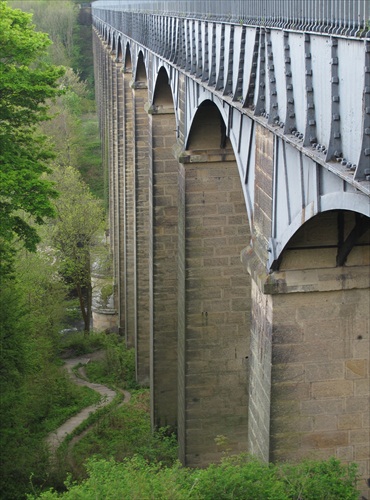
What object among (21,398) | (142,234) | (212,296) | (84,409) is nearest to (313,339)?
(212,296)

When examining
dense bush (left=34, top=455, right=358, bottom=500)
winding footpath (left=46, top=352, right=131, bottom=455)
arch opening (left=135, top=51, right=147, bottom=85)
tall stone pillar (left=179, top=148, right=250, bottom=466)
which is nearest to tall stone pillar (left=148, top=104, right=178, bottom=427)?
winding footpath (left=46, top=352, right=131, bottom=455)

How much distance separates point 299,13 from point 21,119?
11344 mm

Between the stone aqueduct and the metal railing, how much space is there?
1.6 inches

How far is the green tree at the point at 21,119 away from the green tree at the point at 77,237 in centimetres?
1926

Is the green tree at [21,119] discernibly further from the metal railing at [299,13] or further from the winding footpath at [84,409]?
the winding footpath at [84,409]

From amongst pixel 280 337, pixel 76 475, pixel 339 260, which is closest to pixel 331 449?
pixel 280 337

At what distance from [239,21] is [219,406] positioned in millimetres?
8868

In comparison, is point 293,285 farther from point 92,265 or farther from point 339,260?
point 92,265

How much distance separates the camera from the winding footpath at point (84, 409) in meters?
24.2

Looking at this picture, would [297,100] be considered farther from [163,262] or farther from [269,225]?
[163,262]

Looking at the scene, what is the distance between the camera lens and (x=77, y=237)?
39.7 meters

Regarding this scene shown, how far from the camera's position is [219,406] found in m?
17.5

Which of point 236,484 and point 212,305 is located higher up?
point 212,305

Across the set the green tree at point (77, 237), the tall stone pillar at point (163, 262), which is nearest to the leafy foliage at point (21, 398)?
the tall stone pillar at point (163, 262)
